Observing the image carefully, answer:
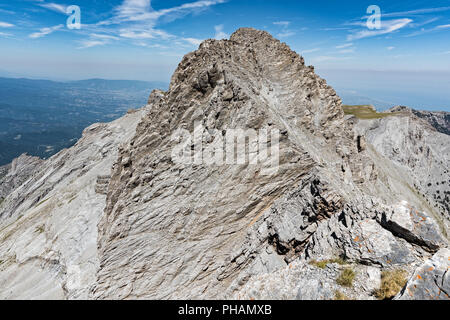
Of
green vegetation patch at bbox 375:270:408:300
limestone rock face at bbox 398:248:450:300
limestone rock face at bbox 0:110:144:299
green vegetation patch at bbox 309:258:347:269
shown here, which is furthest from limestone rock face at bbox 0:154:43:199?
limestone rock face at bbox 398:248:450:300

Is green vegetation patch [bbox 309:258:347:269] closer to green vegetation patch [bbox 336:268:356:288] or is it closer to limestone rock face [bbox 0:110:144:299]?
green vegetation patch [bbox 336:268:356:288]

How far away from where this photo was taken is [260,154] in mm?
21297

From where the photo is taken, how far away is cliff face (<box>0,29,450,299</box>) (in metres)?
12.1

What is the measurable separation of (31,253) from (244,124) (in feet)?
140

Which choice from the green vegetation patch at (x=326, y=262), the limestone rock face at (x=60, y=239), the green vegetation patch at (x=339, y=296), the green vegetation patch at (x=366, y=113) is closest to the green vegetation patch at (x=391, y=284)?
the green vegetation patch at (x=339, y=296)

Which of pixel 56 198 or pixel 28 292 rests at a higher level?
pixel 56 198

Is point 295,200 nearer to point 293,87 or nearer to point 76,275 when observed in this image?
point 293,87

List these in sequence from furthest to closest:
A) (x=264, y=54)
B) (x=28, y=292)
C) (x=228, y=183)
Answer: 1. (x=264, y=54)
2. (x=28, y=292)
3. (x=228, y=183)

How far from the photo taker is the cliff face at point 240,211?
12.1 m

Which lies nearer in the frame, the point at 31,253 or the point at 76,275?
the point at 76,275

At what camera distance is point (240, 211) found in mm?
21266
